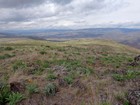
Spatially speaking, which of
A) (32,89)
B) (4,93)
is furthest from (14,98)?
(32,89)

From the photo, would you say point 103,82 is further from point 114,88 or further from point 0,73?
point 0,73

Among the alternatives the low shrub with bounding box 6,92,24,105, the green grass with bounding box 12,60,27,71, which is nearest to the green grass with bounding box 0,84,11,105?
the low shrub with bounding box 6,92,24,105

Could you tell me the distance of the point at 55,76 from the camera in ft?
32.1

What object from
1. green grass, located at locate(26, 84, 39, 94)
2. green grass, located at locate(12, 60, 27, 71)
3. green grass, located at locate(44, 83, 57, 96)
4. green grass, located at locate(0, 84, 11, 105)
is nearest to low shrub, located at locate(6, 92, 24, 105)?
green grass, located at locate(0, 84, 11, 105)

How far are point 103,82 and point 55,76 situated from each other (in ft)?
7.63

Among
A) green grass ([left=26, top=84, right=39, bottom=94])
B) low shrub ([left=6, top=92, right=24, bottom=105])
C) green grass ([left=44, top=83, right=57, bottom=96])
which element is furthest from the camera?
green grass ([left=26, top=84, right=39, bottom=94])

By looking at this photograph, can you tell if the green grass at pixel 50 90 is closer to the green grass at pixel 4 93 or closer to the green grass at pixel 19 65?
the green grass at pixel 4 93

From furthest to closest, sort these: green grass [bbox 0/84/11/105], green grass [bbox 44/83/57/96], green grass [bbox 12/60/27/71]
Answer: green grass [bbox 12/60/27/71]
green grass [bbox 44/83/57/96]
green grass [bbox 0/84/11/105]

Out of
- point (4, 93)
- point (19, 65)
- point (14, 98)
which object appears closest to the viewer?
point (14, 98)

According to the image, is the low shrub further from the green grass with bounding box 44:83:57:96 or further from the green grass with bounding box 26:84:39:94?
the green grass with bounding box 44:83:57:96

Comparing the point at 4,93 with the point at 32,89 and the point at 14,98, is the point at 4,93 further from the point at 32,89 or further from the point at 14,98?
the point at 32,89

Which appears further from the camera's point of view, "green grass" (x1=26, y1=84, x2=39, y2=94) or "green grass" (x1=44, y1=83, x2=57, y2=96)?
"green grass" (x1=26, y1=84, x2=39, y2=94)

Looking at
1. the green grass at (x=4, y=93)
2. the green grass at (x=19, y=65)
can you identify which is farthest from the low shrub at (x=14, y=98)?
the green grass at (x=19, y=65)

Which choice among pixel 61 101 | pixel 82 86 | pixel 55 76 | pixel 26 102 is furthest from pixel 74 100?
pixel 55 76
